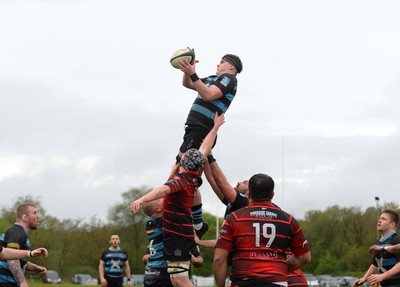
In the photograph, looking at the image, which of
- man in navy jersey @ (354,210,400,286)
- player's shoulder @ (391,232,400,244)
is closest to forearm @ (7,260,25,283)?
man in navy jersey @ (354,210,400,286)

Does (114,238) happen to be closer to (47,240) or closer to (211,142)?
(211,142)

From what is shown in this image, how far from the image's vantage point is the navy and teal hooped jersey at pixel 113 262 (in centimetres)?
2355

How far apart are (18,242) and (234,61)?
4.87 m

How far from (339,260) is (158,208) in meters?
90.9

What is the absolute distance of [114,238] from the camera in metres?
23.4

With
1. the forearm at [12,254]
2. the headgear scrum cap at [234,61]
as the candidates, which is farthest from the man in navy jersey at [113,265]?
the headgear scrum cap at [234,61]

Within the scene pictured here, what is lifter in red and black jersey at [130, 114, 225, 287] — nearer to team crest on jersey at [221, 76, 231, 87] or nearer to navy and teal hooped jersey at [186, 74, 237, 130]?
navy and teal hooped jersey at [186, 74, 237, 130]

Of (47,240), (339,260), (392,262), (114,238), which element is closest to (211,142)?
(392,262)

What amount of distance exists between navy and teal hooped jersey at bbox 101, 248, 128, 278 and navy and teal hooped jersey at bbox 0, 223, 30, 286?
430 inches

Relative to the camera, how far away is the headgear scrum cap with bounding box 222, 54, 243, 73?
1091cm

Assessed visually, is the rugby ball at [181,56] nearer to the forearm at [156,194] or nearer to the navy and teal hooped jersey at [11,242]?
the forearm at [156,194]

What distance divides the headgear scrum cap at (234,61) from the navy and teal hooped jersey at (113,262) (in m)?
13.8

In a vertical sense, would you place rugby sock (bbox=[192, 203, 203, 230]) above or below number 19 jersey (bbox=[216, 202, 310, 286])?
above

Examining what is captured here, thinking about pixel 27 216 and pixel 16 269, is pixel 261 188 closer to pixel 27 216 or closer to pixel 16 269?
pixel 16 269
